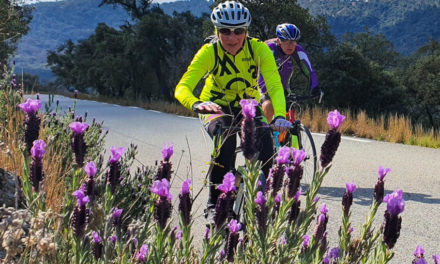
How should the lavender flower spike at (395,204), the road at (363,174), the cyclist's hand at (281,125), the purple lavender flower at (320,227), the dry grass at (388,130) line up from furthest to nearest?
the dry grass at (388,130)
the road at (363,174)
the cyclist's hand at (281,125)
the purple lavender flower at (320,227)
the lavender flower spike at (395,204)

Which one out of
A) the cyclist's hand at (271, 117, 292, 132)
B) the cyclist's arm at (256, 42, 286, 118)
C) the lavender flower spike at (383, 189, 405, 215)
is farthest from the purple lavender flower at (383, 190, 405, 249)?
the cyclist's arm at (256, 42, 286, 118)

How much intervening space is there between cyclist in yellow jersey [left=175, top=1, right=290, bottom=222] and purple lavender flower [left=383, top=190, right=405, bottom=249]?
217 centimetres

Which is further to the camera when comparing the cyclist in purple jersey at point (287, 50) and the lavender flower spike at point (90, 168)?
the cyclist in purple jersey at point (287, 50)

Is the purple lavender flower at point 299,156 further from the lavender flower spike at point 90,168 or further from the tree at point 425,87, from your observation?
the tree at point 425,87

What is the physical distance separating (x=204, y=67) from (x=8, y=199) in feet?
6.10

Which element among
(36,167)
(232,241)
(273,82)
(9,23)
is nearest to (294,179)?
(232,241)

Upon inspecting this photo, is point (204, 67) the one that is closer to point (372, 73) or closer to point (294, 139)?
point (294, 139)

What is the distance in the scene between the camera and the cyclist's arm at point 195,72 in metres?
3.78

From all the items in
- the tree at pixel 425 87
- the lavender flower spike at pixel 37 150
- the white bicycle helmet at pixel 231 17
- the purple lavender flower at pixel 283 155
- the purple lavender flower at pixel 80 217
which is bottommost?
the purple lavender flower at pixel 80 217

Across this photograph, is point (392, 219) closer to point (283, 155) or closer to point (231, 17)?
point (283, 155)

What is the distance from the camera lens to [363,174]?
7566 millimetres

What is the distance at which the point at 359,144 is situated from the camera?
10781 millimetres

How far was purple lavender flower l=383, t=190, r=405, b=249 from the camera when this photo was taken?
5.11 feet

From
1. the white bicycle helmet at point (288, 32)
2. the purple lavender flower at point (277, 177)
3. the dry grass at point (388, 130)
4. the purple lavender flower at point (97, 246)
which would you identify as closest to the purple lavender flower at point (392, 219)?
the purple lavender flower at point (277, 177)
